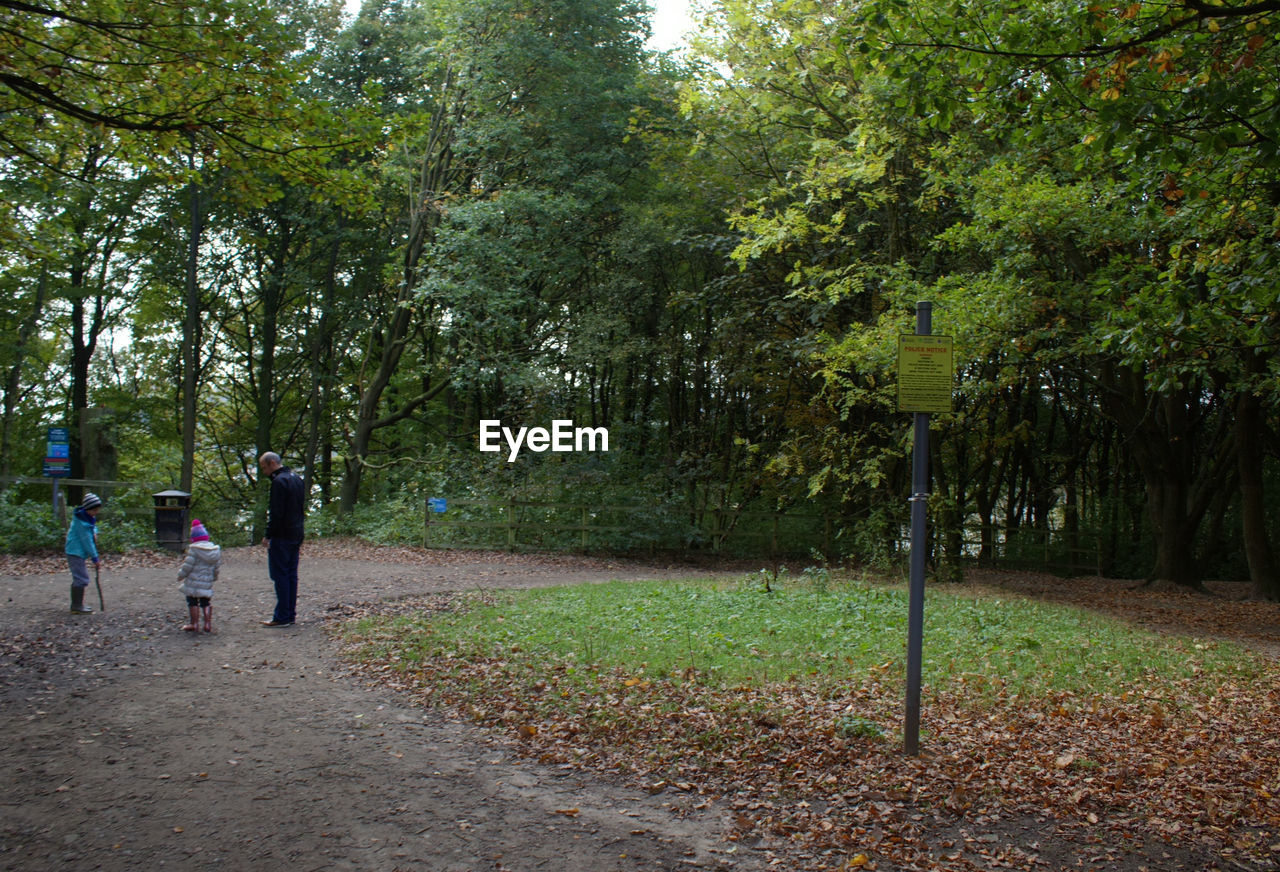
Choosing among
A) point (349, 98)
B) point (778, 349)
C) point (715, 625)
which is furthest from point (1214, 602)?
point (349, 98)

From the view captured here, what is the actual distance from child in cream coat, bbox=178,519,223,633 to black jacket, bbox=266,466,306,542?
61cm

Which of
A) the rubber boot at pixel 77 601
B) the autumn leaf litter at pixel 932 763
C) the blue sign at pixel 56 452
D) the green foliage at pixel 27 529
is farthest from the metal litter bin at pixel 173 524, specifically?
the autumn leaf litter at pixel 932 763

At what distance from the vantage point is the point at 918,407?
4.96m

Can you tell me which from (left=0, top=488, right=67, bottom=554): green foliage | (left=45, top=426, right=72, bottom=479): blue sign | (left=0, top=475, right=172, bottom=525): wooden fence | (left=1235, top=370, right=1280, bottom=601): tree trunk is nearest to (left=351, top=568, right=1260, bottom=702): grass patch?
(left=1235, top=370, right=1280, bottom=601): tree trunk

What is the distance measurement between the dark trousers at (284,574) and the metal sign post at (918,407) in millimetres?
6757

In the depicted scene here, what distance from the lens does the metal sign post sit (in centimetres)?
498

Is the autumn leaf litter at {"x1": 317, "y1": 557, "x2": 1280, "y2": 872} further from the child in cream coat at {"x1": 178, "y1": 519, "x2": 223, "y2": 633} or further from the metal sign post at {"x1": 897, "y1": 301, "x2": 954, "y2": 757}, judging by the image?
the child in cream coat at {"x1": 178, "y1": 519, "x2": 223, "y2": 633}

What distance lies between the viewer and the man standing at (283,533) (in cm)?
943

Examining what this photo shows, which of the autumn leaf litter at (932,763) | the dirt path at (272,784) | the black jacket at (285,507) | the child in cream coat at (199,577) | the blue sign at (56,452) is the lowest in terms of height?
the dirt path at (272,784)

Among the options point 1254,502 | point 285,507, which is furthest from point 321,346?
point 1254,502

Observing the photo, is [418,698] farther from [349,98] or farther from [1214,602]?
[349,98]

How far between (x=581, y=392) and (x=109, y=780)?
57.0 feet

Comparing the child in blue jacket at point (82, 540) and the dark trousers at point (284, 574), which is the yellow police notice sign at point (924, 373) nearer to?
the dark trousers at point (284, 574)

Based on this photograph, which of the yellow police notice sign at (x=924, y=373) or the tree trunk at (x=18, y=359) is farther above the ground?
the tree trunk at (x=18, y=359)
